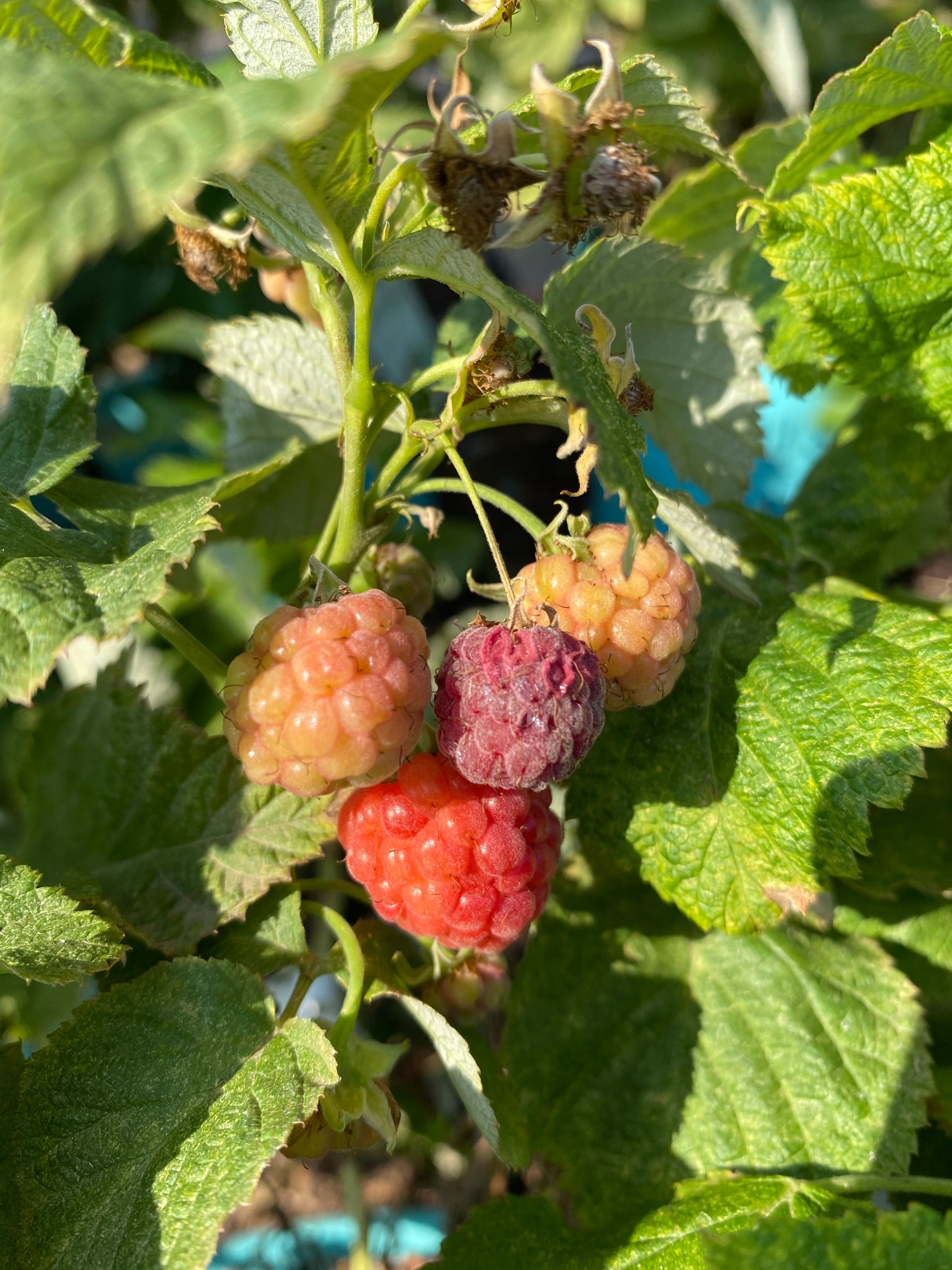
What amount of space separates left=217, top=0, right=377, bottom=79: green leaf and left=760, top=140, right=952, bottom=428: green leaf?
365mm

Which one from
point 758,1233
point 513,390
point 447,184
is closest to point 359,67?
point 447,184

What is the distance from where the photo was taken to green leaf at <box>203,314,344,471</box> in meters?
1.12

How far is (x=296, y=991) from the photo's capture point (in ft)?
2.78

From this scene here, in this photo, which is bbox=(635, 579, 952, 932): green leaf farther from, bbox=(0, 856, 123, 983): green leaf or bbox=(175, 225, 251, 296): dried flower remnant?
bbox=(175, 225, 251, 296): dried flower remnant

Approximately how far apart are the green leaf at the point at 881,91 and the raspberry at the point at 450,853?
1.90 ft

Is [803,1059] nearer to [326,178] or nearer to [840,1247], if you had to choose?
[840,1247]

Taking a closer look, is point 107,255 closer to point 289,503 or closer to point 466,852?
point 289,503

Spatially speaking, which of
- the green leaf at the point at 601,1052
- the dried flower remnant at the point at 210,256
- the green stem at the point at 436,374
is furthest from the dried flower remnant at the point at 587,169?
the green leaf at the point at 601,1052

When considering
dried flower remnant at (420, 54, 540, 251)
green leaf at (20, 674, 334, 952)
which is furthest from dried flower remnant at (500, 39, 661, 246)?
green leaf at (20, 674, 334, 952)

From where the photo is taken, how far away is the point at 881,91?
2.99ft

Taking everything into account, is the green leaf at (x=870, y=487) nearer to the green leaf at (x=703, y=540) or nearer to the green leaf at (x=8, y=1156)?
the green leaf at (x=703, y=540)

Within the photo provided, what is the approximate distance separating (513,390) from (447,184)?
0.52ft

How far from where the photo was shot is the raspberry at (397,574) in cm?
90

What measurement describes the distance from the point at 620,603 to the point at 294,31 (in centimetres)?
47
